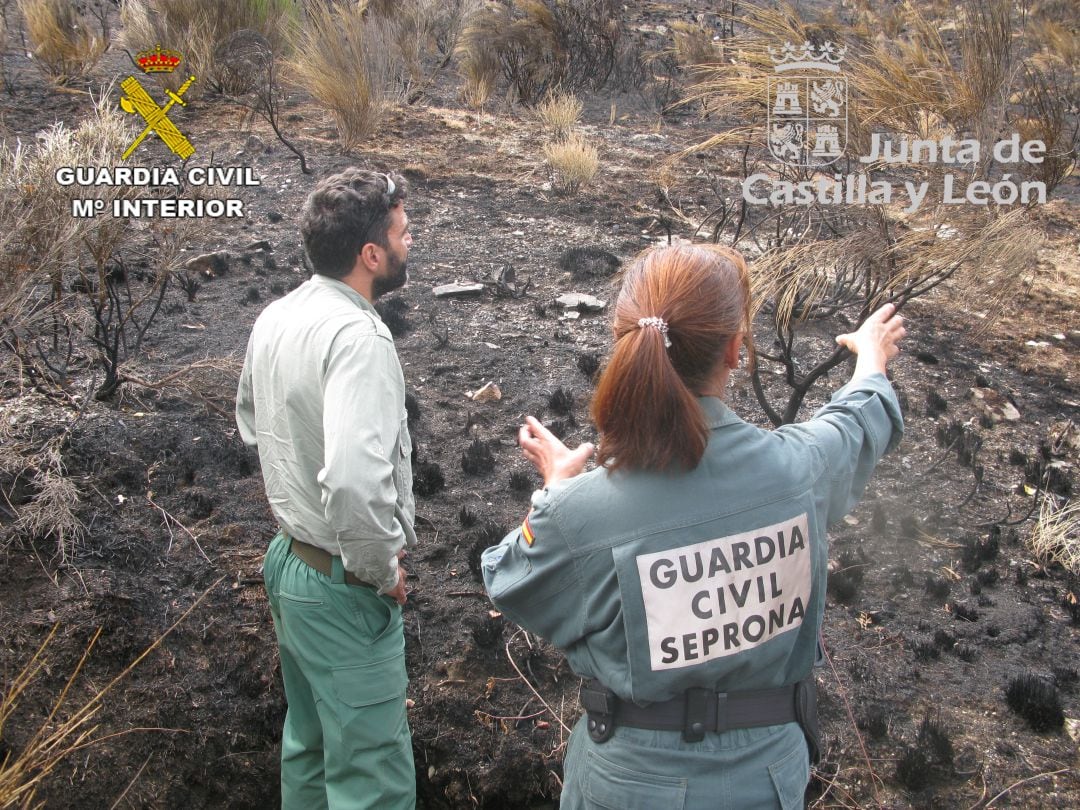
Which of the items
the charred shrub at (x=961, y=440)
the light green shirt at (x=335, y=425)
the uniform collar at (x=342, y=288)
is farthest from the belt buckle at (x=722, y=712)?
the charred shrub at (x=961, y=440)

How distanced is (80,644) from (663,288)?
320cm

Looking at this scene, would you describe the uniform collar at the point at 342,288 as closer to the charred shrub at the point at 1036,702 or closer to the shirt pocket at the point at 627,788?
the shirt pocket at the point at 627,788

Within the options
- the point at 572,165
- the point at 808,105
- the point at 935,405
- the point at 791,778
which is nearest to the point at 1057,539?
the point at 935,405

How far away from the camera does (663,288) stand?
5.25 feet

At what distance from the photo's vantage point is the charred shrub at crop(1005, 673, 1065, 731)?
3.42 metres

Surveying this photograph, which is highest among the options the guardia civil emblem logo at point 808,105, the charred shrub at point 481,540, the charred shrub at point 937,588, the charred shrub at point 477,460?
the guardia civil emblem logo at point 808,105

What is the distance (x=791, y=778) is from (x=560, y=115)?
29.0 ft

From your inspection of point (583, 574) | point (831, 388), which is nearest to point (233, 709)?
point (583, 574)

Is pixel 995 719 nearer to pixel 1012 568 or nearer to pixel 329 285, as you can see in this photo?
pixel 1012 568

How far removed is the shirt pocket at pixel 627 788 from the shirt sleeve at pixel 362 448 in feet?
2.61

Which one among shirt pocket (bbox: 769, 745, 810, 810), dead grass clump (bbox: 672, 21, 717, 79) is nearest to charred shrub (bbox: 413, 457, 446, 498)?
shirt pocket (bbox: 769, 745, 810, 810)

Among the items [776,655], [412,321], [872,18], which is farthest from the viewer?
[872,18]

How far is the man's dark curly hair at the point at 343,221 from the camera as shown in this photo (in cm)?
242

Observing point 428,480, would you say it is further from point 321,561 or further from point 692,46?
point 692,46
